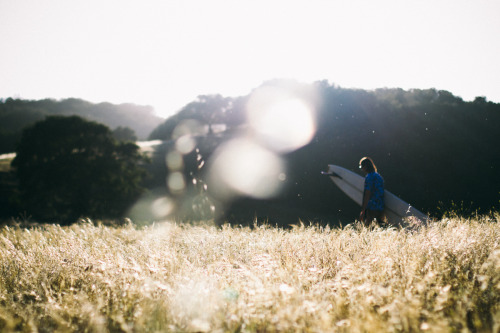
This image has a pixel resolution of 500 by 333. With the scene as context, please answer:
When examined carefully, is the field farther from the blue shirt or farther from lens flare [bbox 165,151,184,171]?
lens flare [bbox 165,151,184,171]

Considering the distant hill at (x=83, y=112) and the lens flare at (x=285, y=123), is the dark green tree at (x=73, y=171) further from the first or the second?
the distant hill at (x=83, y=112)

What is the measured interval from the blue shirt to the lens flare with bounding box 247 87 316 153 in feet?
34.2

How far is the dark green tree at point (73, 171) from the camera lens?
515 inches

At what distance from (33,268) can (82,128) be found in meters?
13.9

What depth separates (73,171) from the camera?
45.2 feet

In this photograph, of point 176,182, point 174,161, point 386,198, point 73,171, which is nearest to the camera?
point 386,198

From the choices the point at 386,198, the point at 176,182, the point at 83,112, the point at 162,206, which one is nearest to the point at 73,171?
the point at 162,206

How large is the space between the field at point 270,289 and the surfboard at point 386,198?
2.84 metres

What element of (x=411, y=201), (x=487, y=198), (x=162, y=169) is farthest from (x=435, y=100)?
(x=162, y=169)

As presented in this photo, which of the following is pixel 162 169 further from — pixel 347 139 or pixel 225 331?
pixel 225 331

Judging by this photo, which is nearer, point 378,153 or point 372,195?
point 372,195

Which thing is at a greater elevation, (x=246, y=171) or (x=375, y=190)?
(x=375, y=190)

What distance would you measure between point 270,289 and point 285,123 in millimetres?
16562

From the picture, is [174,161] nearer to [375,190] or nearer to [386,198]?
[386,198]
